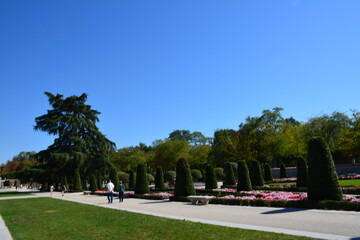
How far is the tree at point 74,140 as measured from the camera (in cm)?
4247

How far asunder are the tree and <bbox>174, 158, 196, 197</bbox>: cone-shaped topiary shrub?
2634cm

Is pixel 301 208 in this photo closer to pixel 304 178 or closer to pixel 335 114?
pixel 304 178

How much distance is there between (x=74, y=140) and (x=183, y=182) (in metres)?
28.7

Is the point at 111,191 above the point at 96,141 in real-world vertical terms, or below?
below

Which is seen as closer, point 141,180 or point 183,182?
point 183,182

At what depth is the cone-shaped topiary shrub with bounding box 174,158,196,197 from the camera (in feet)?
59.5

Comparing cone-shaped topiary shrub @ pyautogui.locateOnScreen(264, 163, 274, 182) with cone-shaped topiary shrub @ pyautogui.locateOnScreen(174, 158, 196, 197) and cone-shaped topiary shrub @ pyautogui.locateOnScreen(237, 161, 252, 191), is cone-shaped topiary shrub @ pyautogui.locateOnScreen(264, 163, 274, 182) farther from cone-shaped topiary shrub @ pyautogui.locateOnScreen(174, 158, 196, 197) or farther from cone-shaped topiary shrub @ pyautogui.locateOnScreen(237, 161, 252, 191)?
cone-shaped topiary shrub @ pyautogui.locateOnScreen(174, 158, 196, 197)

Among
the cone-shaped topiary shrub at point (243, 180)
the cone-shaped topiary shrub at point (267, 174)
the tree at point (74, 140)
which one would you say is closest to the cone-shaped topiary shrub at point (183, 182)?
the cone-shaped topiary shrub at point (243, 180)

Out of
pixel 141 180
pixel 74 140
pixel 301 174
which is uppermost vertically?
pixel 74 140

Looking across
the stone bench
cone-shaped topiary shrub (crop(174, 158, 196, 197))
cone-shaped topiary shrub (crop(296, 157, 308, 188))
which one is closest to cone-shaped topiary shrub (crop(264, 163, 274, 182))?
cone-shaped topiary shrub (crop(296, 157, 308, 188))

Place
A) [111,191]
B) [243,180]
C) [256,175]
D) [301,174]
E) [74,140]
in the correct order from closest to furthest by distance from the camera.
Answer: [111,191], [243,180], [301,174], [256,175], [74,140]

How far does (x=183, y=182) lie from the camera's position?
1816 cm

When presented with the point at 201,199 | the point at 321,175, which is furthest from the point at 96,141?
the point at 321,175

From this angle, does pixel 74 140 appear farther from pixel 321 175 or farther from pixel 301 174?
pixel 321 175
